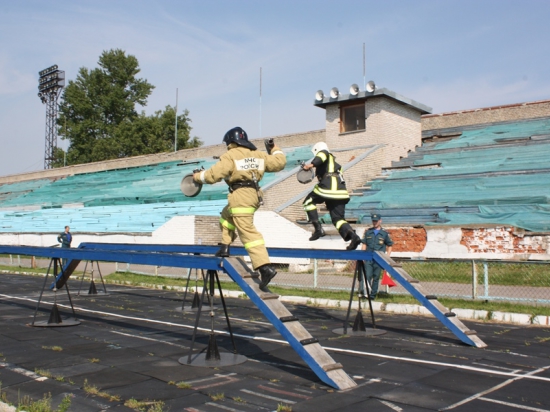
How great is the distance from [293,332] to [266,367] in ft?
2.96

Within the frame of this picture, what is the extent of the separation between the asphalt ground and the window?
55.6 ft

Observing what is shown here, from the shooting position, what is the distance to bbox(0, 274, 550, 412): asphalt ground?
5.81 meters

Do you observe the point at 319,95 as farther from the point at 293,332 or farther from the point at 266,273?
the point at 293,332

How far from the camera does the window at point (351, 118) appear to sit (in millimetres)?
27703

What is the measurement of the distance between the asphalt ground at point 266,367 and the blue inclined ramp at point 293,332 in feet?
0.56

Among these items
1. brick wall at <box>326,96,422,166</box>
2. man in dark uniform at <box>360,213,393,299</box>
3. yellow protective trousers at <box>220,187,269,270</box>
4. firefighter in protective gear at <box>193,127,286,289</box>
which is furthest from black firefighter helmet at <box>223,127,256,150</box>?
brick wall at <box>326,96,422,166</box>

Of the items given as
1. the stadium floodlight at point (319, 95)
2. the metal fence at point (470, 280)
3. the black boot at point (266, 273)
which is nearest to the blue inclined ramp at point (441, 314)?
the black boot at point (266, 273)

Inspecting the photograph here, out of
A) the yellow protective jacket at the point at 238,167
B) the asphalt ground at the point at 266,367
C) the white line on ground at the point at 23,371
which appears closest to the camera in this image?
the asphalt ground at the point at 266,367

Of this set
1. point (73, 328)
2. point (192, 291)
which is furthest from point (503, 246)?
point (73, 328)

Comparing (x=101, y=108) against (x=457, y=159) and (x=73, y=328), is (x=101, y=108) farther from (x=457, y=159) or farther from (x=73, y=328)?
(x=73, y=328)

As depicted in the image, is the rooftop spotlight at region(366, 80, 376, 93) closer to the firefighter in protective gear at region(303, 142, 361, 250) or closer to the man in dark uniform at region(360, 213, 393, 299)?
the man in dark uniform at region(360, 213, 393, 299)

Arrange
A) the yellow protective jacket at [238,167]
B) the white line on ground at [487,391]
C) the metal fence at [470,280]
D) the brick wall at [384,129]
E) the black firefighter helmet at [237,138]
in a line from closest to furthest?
the white line on ground at [487,391] → the yellow protective jacket at [238,167] → the black firefighter helmet at [237,138] → the metal fence at [470,280] → the brick wall at [384,129]

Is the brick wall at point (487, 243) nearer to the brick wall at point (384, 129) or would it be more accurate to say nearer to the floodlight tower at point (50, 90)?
the brick wall at point (384, 129)

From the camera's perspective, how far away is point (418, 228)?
61.2 feet
